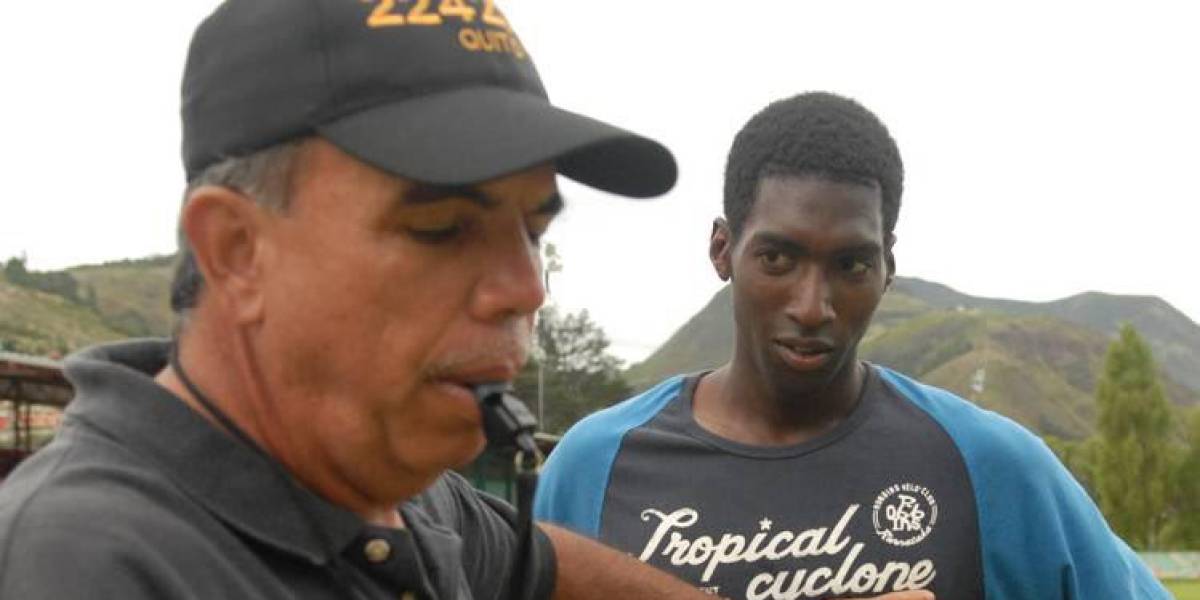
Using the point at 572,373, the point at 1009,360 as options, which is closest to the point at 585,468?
the point at 572,373

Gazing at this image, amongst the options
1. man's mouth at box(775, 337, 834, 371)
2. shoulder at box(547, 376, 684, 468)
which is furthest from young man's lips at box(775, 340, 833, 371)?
shoulder at box(547, 376, 684, 468)

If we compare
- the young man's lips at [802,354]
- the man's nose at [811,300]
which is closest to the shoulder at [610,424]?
the young man's lips at [802,354]

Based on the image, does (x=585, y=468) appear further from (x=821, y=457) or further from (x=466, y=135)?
(x=466, y=135)

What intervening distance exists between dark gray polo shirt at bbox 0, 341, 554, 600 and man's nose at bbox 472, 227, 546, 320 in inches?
10.5

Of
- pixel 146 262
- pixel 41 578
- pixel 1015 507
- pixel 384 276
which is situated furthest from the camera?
pixel 146 262

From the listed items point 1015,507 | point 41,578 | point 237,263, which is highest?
point 237,263

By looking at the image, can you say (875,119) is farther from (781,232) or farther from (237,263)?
(237,263)

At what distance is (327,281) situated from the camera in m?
2.04

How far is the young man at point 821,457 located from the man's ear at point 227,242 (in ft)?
6.75

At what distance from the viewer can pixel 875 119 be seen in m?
4.24

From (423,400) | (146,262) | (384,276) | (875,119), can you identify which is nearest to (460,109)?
(384,276)

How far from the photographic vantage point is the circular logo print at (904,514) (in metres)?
3.89

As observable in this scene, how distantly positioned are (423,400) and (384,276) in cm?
17

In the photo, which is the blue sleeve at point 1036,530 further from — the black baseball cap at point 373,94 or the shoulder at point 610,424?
the black baseball cap at point 373,94
